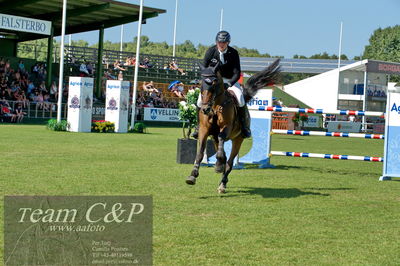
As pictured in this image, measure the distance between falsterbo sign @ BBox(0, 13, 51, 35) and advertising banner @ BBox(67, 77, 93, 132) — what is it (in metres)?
6.36

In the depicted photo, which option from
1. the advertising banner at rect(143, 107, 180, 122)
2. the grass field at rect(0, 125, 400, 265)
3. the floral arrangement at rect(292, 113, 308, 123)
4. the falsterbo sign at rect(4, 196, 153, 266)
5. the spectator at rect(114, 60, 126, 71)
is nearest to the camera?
the falsterbo sign at rect(4, 196, 153, 266)

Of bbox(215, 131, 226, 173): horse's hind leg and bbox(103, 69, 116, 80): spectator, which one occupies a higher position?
bbox(103, 69, 116, 80): spectator

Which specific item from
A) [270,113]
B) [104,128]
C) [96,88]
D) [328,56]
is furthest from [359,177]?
[328,56]

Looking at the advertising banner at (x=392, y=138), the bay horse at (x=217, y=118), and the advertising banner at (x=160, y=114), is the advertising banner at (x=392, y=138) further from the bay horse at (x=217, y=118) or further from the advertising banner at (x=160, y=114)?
the advertising banner at (x=160, y=114)

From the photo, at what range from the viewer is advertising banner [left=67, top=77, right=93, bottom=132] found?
30438mm

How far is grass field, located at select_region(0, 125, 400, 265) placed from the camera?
247 inches

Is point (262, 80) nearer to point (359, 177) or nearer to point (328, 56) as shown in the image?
point (359, 177)

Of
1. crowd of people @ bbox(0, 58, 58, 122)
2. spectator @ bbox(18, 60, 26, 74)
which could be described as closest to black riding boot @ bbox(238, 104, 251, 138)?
crowd of people @ bbox(0, 58, 58, 122)

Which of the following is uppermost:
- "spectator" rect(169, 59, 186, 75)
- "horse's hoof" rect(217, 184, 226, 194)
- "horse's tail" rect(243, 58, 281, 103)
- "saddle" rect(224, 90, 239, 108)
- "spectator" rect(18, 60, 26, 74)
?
"spectator" rect(169, 59, 186, 75)

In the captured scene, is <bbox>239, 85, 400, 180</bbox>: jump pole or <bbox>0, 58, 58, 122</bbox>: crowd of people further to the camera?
<bbox>0, 58, 58, 122</bbox>: crowd of people

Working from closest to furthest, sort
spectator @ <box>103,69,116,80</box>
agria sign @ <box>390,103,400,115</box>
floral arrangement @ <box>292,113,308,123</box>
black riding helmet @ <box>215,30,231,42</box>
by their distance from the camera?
black riding helmet @ <box>215,30,231,42</box>, agria sign @ <box>390,103,400,115</box>, spectator @ <box>103,69,116,80</box>, floral arrangement @ <box>292,113,308,123</box>

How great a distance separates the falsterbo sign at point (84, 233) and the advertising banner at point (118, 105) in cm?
2638

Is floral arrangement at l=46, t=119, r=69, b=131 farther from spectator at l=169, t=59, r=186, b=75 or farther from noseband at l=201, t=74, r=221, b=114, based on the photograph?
spectator at l=169, t=59, r=186, b=75

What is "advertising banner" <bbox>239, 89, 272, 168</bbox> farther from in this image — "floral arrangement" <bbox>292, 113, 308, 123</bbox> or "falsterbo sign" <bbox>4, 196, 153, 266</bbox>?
"floral arrangement" <bbox>292, 113, 308, 123</bbox>
